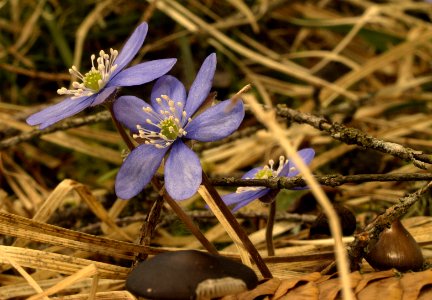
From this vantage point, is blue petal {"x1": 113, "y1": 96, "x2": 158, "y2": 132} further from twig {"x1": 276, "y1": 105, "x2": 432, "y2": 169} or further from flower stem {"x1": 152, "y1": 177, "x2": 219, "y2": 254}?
twig {"x1": 276, "y1": 105, "x2": 432, "y2": 169}

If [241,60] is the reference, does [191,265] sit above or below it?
below

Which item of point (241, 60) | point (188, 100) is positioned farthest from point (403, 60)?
point (188, 100)

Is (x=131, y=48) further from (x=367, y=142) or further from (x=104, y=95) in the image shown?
(x=367, y=142)

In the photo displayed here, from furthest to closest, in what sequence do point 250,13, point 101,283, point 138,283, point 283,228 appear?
1. point 250,13
2. point 283,228
3. point 101,283
4. point 138,283

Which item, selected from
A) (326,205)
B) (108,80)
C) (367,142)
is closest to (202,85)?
(108,80)

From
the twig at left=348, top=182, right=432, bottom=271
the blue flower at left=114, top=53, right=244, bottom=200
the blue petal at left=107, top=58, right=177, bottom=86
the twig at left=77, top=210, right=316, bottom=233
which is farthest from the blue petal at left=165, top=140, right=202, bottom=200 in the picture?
→ the twig at left=77, top=210, right=316, bottom=233

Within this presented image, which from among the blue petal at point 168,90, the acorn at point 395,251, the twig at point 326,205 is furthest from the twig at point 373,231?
the blue petal at point 168,90

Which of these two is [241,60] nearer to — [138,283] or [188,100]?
[188,100]

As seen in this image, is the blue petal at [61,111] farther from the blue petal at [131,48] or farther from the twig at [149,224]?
the twig at [149,224]
